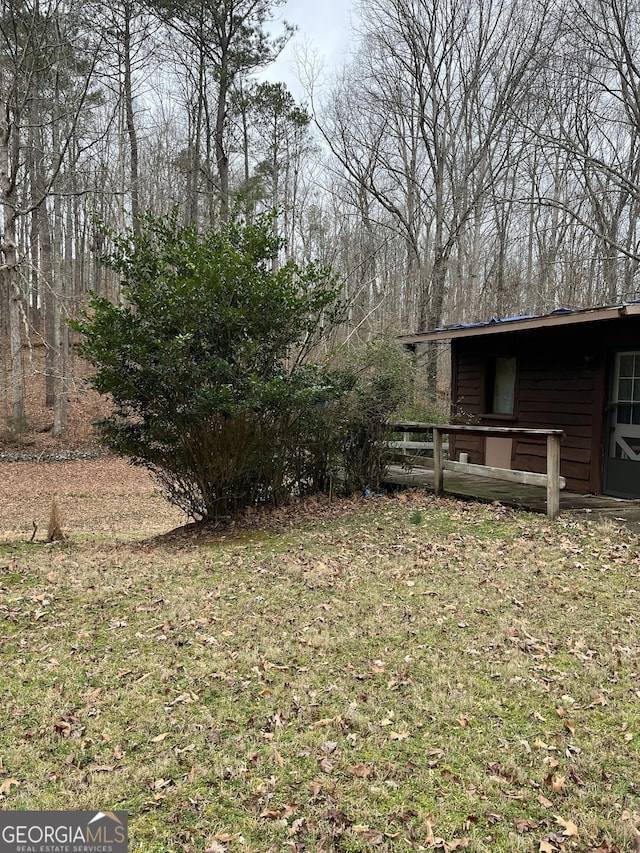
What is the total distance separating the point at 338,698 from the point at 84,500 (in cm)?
1103

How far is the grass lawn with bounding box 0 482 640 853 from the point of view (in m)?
2.44

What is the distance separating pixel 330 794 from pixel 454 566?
132 inches

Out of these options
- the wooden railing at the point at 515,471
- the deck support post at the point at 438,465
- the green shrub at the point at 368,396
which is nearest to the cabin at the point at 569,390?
the wooden railing at the point at 515,471

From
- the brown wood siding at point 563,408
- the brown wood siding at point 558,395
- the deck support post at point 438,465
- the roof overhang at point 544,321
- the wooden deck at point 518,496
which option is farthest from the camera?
the deck support post at point 438,465

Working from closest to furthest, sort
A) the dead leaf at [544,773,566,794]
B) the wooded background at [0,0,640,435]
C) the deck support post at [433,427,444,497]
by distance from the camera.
Answer: 1. the dead leaf at [544,773,566,794]
2. the deck support post at [433,427,444,497]
3. the wooded background at [0,0,640,435]

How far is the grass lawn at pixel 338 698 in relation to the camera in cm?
244

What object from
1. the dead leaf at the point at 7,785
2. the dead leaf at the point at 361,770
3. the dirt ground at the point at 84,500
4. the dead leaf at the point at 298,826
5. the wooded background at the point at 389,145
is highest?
the wooded background at the point at 389,145

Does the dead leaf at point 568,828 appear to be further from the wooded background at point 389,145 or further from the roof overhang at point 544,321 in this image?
the wooded background at point 389,145

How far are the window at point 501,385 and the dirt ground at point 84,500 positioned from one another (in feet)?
20.7

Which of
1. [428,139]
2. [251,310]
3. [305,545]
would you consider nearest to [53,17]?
[251,310]

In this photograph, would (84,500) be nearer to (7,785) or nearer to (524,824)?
(7,785)

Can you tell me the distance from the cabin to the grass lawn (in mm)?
2428

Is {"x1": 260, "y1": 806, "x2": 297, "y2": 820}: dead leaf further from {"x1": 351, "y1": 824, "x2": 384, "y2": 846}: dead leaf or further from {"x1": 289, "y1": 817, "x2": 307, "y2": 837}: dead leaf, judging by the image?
{"x1": 351, "y1": 824, "x2": 384, "y2": 846}: dead leaf

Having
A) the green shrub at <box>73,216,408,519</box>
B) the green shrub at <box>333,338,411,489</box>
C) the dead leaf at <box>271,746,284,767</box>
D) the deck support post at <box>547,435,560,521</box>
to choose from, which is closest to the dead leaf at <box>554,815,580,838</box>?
the dead leaf at <box>271,746,284,767</box>
